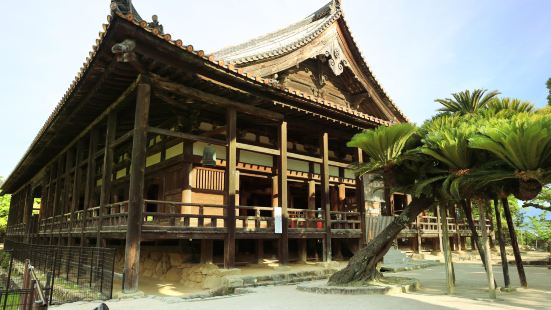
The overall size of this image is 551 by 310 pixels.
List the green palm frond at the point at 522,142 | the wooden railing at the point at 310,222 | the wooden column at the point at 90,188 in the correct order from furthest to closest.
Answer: the wooden railing at the point at 310,222 < the wooden column at the point at 90,188 < the green palm frond at the point at 522,142

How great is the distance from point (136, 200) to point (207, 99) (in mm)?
3644

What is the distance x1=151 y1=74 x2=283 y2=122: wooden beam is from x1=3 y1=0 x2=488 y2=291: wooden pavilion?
0.03 m

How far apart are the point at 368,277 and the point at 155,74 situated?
7643 mm

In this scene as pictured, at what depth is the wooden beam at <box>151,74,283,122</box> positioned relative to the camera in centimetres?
1046

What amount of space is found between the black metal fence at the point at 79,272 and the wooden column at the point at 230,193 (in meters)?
3.20

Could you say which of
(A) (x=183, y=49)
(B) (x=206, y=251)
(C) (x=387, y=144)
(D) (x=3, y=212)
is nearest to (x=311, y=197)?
(B) (x=206, y=251)

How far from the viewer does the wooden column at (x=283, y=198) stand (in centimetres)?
1234

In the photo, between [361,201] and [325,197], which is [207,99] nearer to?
[325,197]

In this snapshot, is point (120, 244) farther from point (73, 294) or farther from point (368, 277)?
point (368, 277)

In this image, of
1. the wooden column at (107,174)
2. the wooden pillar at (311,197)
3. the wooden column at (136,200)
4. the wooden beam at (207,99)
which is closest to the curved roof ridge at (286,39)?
the wooden beam at (207,99)

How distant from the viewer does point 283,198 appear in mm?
12695

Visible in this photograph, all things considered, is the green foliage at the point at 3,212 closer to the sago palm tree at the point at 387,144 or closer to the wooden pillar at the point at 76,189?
the wooden pillar at the point at 76,189

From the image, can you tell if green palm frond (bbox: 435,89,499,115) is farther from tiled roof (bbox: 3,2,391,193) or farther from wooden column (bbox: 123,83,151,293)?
wooden column (bbox: 123,83,151,293)

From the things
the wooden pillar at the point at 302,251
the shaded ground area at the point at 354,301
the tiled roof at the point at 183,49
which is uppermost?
the tiled roof at the point at 183,49
